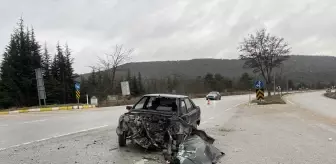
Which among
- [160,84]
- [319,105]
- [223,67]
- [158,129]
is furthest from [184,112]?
[223,67]

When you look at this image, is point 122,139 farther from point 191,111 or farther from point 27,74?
point 27,74

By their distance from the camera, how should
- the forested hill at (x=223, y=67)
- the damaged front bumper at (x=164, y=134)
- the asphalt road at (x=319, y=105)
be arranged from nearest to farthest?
the damaged front bumper at (x=164, y=134)
the asphalt road at (x=319, y=105)
the forested hill at (x=223, y=67)

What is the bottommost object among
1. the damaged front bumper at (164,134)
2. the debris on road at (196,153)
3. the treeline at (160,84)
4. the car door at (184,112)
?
the debris on road at (196,153)

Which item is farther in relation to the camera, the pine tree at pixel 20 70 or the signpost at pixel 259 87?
the pine tree at pixel 20 70

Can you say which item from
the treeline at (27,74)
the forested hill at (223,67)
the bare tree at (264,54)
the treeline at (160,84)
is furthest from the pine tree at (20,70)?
the forested hill at (223,67)

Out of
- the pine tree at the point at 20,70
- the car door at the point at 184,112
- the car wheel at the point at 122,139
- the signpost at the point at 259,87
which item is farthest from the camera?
the pine tree at the point at 20,70

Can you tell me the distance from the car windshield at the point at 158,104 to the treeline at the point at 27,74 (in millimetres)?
42603

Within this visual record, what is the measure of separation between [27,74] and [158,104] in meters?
45.7

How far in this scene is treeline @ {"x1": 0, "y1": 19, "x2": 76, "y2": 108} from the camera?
4844 centimetres

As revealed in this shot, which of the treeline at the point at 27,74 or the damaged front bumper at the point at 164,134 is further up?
the treeline at the point at 27,74

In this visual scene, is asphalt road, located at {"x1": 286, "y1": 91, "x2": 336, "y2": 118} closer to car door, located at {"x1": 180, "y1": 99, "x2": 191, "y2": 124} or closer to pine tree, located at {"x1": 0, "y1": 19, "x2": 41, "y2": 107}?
car door, located at {"x1": 180, "y1": 99, "x2": 191, "y2": 124}

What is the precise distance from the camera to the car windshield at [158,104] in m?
9.51

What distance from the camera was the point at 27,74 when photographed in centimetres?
5100

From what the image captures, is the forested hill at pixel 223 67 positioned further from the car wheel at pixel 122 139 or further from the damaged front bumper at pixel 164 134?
the damaged front bumper at pixel 164 134
